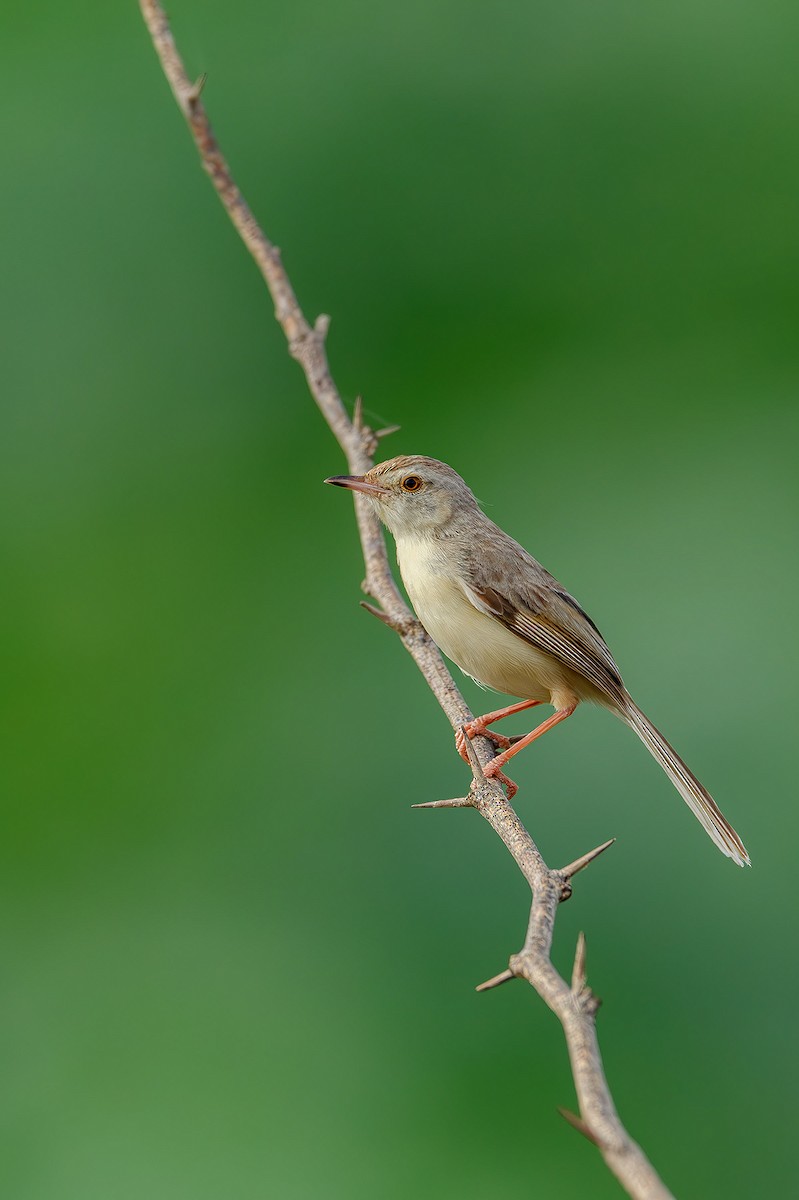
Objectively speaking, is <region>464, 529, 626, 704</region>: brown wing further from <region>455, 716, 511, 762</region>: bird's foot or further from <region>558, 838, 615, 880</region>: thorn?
<region>558, 838, 615, 880</region>: thorn

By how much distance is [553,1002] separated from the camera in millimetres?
1162

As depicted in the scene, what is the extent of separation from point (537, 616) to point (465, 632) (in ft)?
0.66

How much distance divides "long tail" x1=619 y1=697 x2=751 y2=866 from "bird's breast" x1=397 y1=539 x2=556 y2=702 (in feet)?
0.87

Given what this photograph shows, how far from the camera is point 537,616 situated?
2596 millimetres

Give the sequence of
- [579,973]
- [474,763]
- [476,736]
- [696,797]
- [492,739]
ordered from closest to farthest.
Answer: [579,973] < [474,763] < [696,797] < [476,736] < [492,739]

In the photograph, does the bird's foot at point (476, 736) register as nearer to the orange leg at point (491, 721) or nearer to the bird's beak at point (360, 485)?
the orange leg at point (491, 721)

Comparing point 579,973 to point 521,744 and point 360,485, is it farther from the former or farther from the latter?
point 360,485

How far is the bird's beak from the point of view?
2.52 m

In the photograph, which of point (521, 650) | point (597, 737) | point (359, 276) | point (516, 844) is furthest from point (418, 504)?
point (359, 276)

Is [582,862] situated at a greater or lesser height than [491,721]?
lesser

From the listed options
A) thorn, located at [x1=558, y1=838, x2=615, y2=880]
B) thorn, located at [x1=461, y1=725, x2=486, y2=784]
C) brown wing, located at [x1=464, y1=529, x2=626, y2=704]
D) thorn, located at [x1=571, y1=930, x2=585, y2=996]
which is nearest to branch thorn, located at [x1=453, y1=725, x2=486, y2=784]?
thorn, located at [x1=461, y1=725, x2=486, y2=784]

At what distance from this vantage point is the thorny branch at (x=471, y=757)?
37.0 inches

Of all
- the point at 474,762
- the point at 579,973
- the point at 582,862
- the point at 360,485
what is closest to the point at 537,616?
the point at 360,485

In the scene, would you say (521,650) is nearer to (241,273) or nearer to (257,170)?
(241,273)
